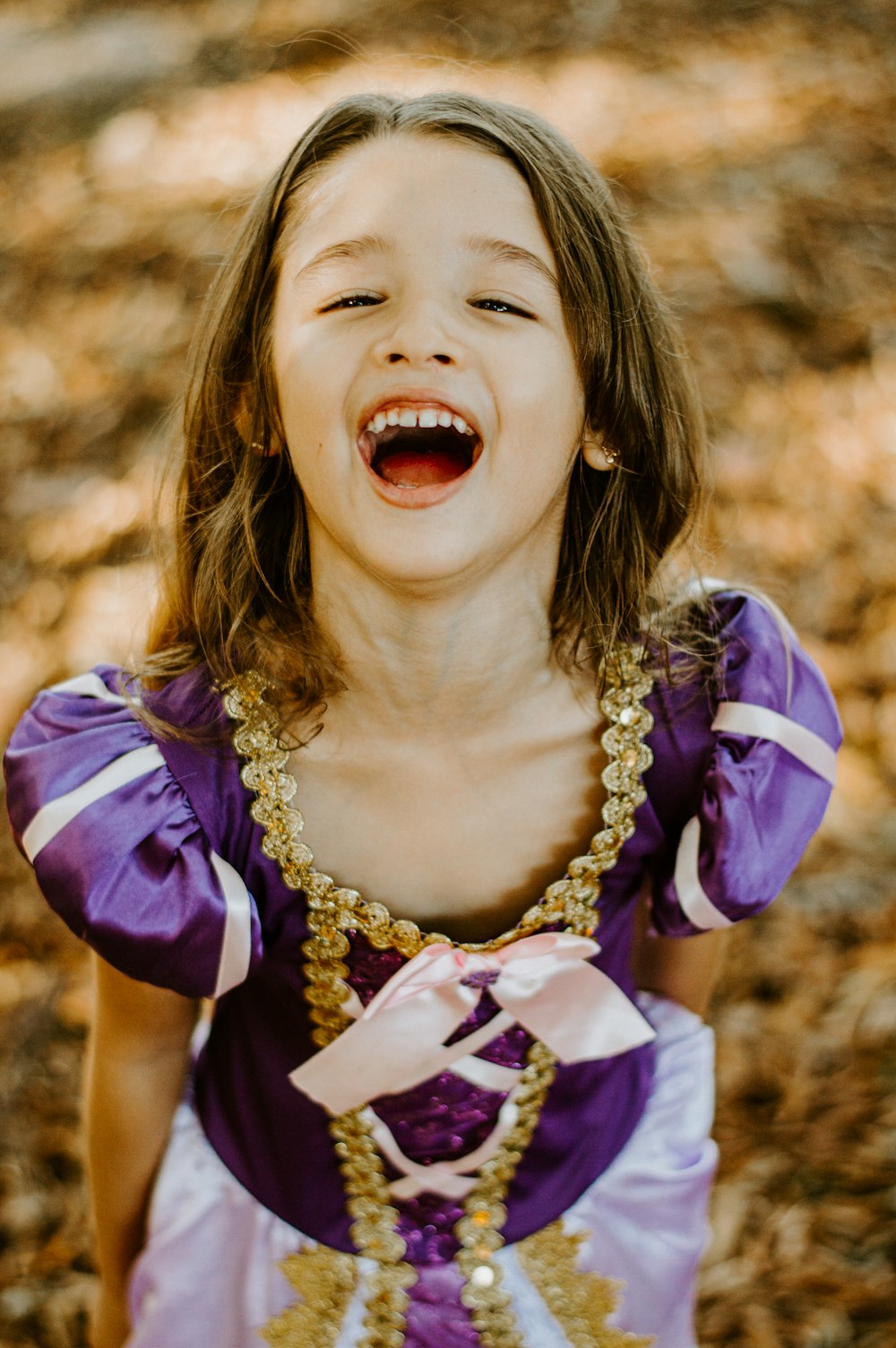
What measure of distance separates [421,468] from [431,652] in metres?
0.16

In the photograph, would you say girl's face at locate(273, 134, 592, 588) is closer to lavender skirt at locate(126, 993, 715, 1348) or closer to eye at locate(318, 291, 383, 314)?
eye at locate(318, 291, 383, 314)

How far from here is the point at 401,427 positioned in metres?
1.01

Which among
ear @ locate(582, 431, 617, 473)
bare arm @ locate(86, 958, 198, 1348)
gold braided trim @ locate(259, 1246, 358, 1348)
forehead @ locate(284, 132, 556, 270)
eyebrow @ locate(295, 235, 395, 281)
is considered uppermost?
forehead @ locate(284, 132, 556, 270)

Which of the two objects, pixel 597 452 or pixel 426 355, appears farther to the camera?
pixel 597 452

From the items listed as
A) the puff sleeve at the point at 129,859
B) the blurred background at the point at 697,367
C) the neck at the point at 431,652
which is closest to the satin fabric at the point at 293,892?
the puff sleeve at the point at 129,859

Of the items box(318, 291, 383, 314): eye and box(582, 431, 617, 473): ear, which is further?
box(582, 431, 617, 473): ear

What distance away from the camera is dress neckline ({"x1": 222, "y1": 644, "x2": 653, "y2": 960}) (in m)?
1.01

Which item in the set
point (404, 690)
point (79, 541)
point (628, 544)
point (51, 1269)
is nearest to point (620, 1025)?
point (404, 690)

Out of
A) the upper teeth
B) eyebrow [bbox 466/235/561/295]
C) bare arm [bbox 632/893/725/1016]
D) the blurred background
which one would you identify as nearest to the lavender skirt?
bare arm [bbox 632/893/725/1016]

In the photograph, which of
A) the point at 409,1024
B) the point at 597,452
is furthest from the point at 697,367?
the point at 409,1024

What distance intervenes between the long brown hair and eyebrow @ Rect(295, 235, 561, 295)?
34 millimetres

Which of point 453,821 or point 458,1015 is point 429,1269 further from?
point 453,821

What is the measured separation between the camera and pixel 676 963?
4.31 ft

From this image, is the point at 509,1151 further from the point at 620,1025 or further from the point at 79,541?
the point at 79,541
